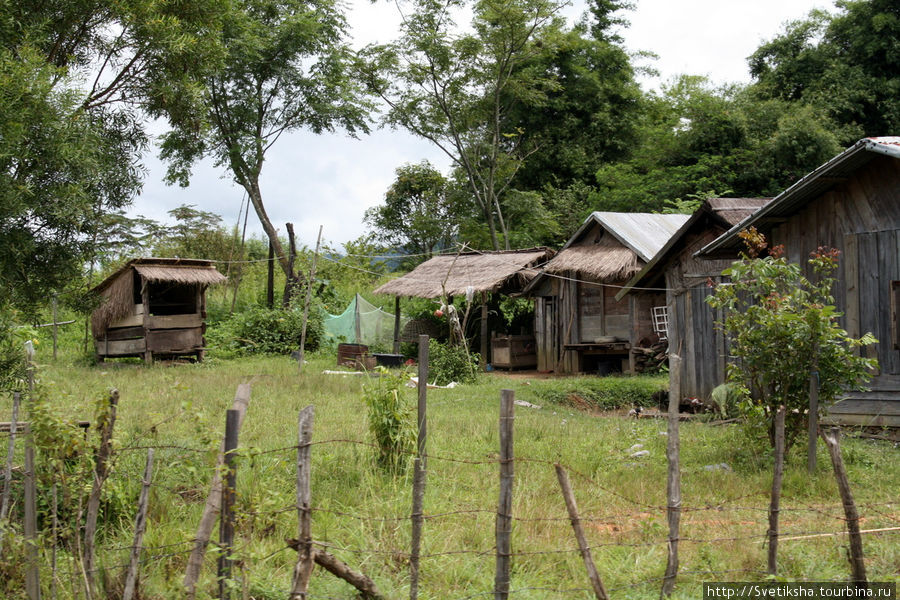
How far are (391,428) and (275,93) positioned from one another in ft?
68.6

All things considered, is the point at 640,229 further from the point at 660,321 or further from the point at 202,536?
the point at 202,536

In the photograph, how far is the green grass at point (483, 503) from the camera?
451cm

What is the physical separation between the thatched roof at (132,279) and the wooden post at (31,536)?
14.0 metres

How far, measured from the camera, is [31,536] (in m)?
4.28

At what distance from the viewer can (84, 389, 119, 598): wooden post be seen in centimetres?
403

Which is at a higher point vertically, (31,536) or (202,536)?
(202,536)

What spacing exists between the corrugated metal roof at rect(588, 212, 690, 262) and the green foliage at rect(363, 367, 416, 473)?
11474 millimetres

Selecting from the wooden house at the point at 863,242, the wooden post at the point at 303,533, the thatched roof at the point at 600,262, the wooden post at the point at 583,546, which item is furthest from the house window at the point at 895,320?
the thatched roof at the point at 600,262

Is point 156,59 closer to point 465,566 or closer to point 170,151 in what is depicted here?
point 465,566

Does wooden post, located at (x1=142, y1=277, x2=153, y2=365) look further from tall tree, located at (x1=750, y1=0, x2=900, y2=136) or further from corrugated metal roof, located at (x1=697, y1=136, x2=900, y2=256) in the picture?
tall tree, located at (x1=750, y1=0, x2=900, y2=136)

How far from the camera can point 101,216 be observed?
7.84 metres

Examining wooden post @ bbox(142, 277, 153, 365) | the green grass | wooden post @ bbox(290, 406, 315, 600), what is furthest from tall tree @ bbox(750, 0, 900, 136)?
wooden post @ bbox(290, 406, 315, 600)

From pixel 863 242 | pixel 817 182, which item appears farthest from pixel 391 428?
pixel 863 242

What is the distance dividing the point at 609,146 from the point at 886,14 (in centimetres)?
1036
